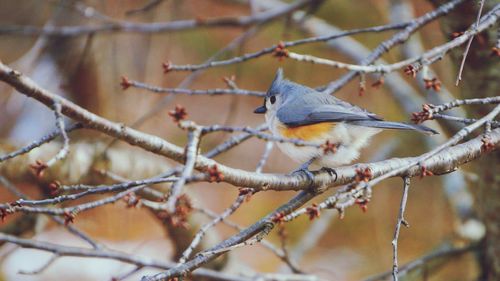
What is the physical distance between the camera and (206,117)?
6.44 metres

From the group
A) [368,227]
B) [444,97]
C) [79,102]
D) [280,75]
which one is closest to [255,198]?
[368,227]

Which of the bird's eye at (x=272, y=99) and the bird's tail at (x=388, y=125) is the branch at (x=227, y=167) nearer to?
the bird's tail at (x=388, y=125)

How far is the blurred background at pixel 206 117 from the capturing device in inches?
142

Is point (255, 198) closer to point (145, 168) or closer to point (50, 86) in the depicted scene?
point (50, 86)

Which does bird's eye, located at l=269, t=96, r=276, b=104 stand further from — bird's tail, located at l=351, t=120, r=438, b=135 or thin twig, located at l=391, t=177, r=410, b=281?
thin twig, located at l=391, t=177, r=410, b=281

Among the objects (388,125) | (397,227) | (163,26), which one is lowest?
(397,227)

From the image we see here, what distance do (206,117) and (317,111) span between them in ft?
14.3

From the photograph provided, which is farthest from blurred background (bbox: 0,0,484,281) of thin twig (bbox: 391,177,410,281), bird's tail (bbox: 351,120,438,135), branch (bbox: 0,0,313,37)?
thin twig (bbox: 391,177,410,281)

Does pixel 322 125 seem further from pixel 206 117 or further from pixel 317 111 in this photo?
pixel 206 117

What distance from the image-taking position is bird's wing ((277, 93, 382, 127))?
2.08m

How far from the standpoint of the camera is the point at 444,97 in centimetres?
320

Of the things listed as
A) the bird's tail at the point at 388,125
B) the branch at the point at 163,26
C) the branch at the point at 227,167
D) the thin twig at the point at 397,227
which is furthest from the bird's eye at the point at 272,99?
the thin twig at the point at 397,227

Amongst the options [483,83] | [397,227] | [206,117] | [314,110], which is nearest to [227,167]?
[397,227]

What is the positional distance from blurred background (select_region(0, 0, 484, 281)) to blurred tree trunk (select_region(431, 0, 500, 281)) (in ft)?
1.98
